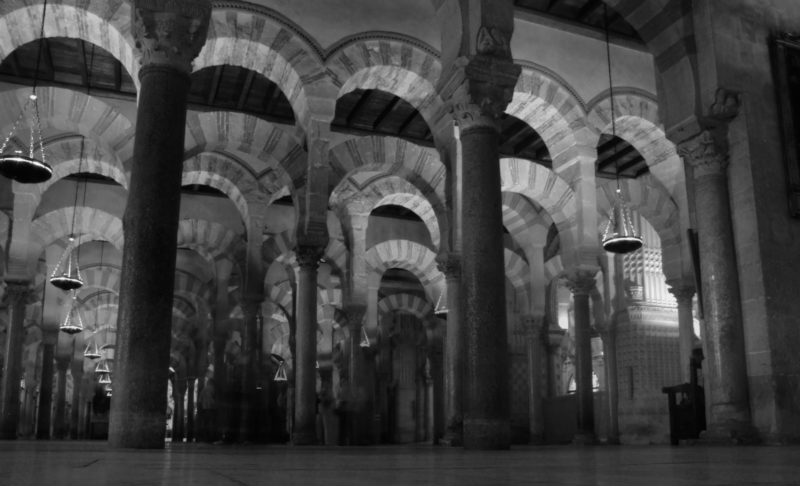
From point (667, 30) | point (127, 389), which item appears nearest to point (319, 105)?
point (667, 30)

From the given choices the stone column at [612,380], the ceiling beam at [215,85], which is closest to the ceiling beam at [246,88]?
the ceiling beam at [215,85]

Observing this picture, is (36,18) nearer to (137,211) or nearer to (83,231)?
(137,211)

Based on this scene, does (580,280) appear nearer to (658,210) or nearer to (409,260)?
(658,210)

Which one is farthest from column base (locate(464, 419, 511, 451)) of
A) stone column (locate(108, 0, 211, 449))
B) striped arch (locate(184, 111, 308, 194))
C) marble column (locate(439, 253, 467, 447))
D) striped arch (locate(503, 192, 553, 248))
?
striped arch (locate(503, 192, 553, 248))

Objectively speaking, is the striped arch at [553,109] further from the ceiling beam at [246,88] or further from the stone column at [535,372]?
the stone column at [535,372]

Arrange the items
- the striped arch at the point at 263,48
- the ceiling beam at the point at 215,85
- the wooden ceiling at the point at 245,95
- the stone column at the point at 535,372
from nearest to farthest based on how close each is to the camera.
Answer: the striped arch at the point at 263,48 < the wooden ceiling at the point at 245,95 < the ceiling beam at the point at 215,85 < the stone column at the point at 535,372

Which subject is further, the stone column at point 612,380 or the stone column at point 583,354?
the stone column at point 612,380

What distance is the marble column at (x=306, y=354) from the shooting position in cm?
1109

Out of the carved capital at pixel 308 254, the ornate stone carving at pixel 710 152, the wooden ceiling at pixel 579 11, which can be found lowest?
the carved capital at pixel 308 254

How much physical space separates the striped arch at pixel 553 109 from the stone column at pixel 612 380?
566 cm

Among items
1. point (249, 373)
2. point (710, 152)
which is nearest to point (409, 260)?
point (249, 373)

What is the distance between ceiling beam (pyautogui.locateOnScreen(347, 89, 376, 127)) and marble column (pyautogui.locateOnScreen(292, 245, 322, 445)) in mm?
2985

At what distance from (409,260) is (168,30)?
12106 mm

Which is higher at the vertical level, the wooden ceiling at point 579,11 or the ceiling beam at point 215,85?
the wooden ceiling at point 579,11
